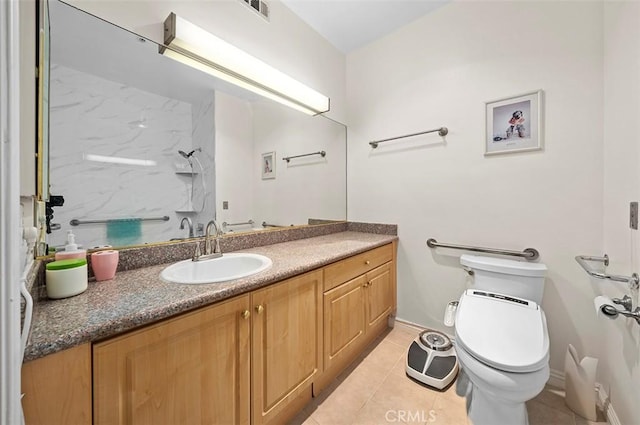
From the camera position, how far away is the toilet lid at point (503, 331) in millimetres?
1017

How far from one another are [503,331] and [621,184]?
2.87 feet

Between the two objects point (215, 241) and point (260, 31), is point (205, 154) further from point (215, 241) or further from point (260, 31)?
point (260, 31)

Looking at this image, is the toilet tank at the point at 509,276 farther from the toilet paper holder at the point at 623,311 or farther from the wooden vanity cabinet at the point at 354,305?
the wooden vanity cabinet at the point at 354,305

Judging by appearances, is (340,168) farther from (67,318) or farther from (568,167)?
(67,318)

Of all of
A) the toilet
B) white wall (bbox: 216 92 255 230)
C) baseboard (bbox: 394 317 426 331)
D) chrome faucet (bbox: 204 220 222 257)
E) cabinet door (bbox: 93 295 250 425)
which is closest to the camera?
cabinet door (bbox: 93 295 250 425)

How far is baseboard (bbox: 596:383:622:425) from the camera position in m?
1.15

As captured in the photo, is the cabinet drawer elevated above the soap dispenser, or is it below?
below

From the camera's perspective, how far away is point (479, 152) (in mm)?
1695

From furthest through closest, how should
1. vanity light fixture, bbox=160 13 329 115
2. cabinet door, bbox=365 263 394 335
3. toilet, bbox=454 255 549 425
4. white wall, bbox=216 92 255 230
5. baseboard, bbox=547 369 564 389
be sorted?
cabinet door, bbox=365 263 394 335, white wall, bbox=216 92 255 230, baseboard, bbox=547 369 564 389, vanity light fixture, bbox=160 13 329 115, toilet, bbox=454 255 549 425

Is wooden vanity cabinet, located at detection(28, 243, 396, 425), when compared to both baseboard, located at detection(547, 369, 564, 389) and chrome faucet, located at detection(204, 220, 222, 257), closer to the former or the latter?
chrome faucet, located at detection(204, 220, 222, 257)

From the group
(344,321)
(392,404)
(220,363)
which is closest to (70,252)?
(220,363)

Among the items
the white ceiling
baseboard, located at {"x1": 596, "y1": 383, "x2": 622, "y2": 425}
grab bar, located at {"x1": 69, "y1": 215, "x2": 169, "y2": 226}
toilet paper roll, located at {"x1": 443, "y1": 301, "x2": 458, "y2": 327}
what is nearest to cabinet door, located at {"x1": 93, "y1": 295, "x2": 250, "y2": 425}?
grab bar, located at {"x1": 69, "y1": 215, "x2": 169, "y2": 226}

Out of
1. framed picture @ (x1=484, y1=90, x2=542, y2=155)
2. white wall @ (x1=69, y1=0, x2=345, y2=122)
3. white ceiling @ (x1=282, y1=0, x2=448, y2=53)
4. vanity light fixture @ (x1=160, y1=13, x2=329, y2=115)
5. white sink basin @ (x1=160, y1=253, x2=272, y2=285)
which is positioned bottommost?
white sink basin @ (x1=160, y1=253, x2=272, y2=285)

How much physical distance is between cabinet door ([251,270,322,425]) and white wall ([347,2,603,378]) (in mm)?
1104
